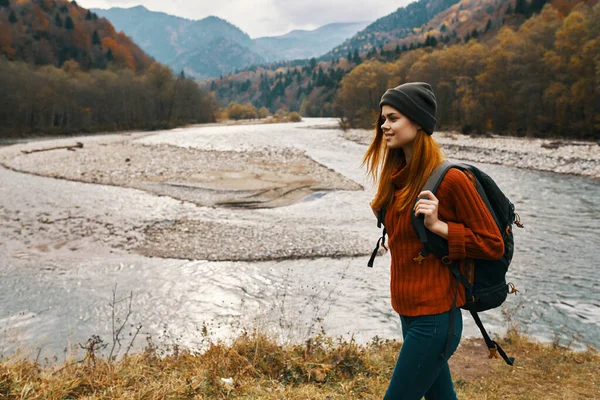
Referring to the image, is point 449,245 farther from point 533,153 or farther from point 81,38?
point 81,38

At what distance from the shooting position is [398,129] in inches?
88.2

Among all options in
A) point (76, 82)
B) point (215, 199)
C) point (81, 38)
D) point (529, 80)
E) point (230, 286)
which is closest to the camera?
point (230, 286)

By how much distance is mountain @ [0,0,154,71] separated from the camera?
92062 millimetres

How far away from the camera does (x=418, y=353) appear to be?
7.04 ft

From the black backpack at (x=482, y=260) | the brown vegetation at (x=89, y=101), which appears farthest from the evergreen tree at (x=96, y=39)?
the black backpack at (x=482, y=260)

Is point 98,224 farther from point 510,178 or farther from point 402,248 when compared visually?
point 510,178

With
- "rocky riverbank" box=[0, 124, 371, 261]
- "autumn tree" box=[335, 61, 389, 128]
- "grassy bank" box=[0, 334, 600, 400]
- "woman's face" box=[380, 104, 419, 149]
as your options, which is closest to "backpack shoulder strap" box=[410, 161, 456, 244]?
"woman's face" box=[380, 104, 419, 149]

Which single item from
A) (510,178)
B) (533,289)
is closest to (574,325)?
(533,289)

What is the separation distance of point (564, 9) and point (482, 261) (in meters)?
101

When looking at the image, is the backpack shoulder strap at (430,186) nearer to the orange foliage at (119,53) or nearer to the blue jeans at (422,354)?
the blue jeans at (422,354)

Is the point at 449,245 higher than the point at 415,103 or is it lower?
lower

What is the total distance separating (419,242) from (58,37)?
409ft

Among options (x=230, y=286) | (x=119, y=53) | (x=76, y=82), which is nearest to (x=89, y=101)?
(x=76, y=82)

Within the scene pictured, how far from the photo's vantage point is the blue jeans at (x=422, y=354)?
2138 mm
